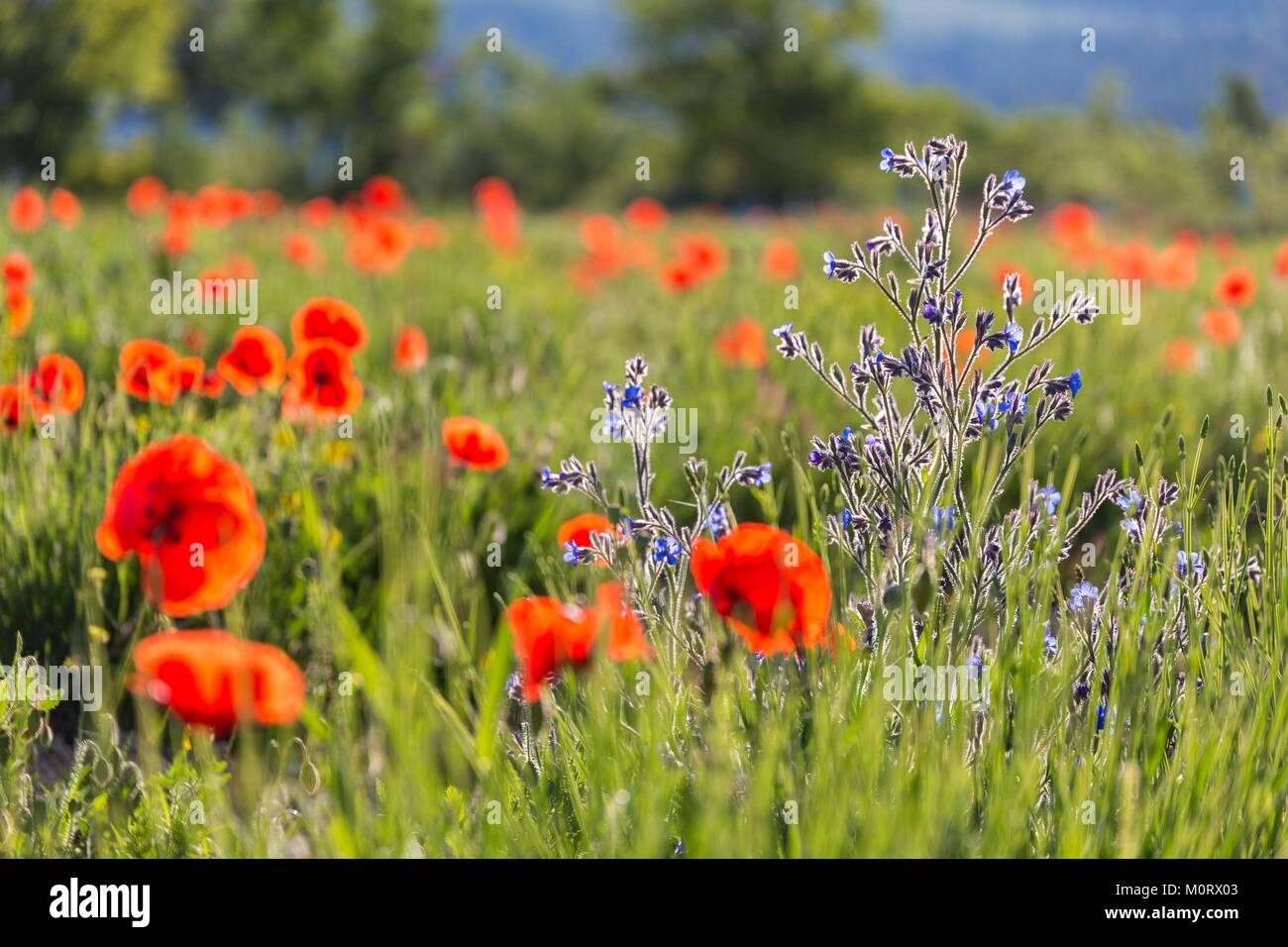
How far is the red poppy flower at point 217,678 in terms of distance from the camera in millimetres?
1123

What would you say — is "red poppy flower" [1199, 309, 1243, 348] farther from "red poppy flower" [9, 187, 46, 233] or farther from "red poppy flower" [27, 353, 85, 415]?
"red poppy flower" [9, 187, 46, 233]

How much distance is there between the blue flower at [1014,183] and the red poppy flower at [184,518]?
105 cm

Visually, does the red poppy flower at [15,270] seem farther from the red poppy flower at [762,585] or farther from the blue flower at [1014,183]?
the blue flower at [1014,183]

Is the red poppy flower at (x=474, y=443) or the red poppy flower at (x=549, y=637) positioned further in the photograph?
the red poppy flower at (x=474, y=443)

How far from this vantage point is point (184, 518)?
143 centimetres

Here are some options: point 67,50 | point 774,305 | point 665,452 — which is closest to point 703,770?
point 665,452

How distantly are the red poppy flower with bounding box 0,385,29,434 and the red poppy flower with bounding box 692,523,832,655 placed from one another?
5.57ft

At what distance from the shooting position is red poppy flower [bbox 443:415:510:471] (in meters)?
2.35

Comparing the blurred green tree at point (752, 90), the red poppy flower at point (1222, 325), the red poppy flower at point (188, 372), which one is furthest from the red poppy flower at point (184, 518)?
the blurred green tree at point (752, 90)

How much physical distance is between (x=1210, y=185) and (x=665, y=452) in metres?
47.5

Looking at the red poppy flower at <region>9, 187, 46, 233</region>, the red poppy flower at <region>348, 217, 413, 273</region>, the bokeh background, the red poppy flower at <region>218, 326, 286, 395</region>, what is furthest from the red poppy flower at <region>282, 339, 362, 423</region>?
the bokeh background

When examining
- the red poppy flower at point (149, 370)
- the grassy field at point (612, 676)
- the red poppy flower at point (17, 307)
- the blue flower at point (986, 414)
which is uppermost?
the red poppy flower at point (17, 307)

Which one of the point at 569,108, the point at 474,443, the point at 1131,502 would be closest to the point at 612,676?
the point at 1131,502

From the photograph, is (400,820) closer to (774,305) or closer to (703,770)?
(703,770)
